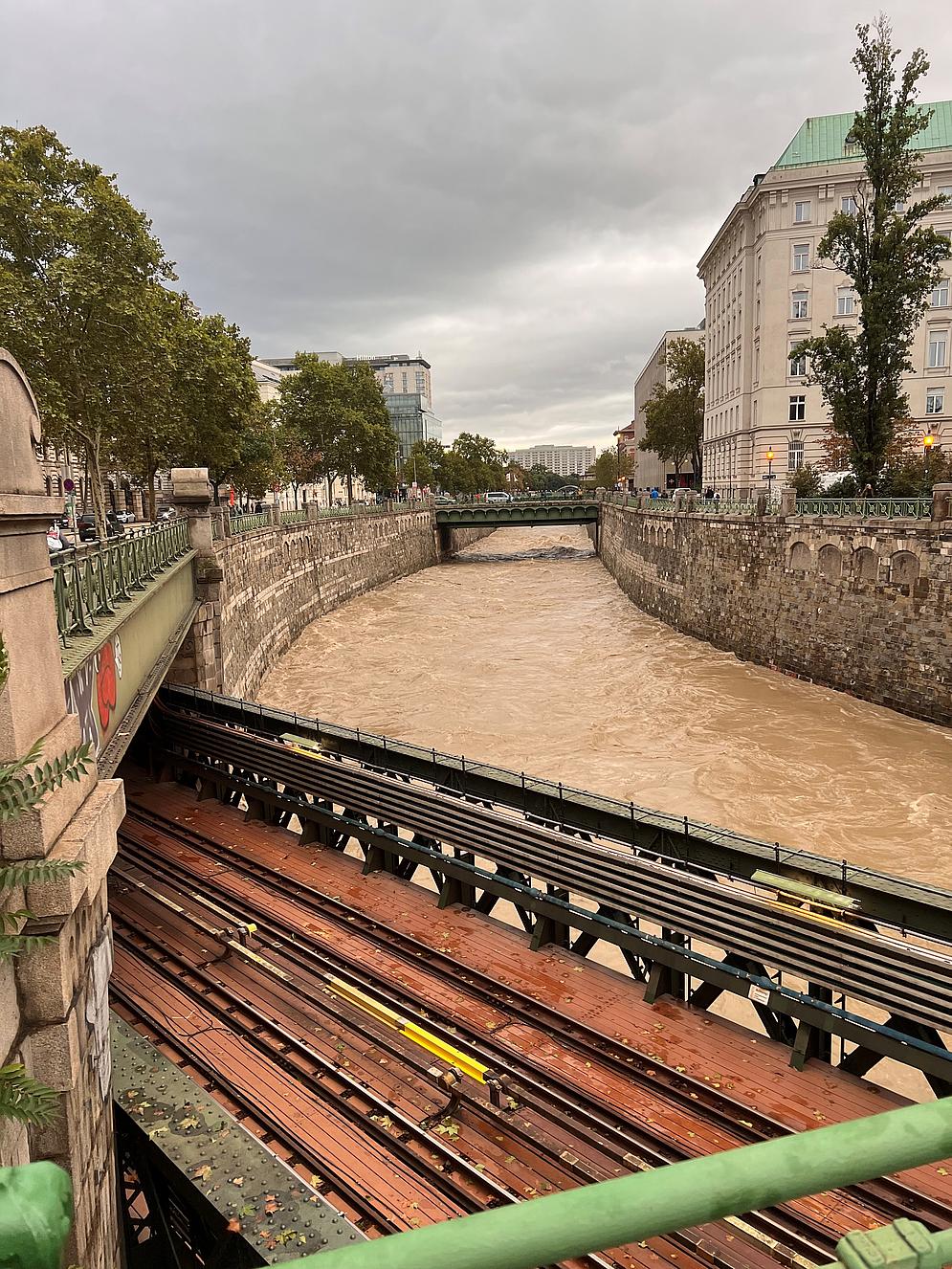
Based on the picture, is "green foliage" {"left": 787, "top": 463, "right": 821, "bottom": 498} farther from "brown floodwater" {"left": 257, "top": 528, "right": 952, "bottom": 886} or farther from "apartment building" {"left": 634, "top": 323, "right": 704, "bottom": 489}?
"apartment building" {"left": 634, "top": 323, "right": 704, "bottom": 489}

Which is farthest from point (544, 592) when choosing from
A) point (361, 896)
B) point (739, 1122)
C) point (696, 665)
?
point (739, 1122)

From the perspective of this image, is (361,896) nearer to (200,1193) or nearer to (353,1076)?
(353,1076)

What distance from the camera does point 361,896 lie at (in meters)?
12.3

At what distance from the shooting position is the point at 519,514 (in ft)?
245

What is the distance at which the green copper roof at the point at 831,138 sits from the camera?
54125 mm

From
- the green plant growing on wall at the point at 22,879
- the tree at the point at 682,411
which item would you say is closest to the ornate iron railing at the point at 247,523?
the green plant growing on wall at the point at 22,879

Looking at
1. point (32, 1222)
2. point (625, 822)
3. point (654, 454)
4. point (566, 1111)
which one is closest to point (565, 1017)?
point (566, 1111)

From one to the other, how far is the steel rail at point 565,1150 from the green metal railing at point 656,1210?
5.48 metres

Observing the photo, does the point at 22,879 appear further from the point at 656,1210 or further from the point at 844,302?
the point at 844,302

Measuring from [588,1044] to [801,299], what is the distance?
54.4 meters

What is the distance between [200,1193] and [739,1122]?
461cm

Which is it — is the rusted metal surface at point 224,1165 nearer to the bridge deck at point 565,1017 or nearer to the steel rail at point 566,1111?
the bridge deck at point 565,1017

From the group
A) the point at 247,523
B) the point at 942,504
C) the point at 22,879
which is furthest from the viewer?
the point at 247,523

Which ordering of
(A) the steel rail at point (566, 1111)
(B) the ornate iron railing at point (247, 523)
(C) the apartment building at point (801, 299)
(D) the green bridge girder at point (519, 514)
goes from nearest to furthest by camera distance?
(A) the steel rail at point (566, 1111) < (B) the ornate iron railing at point (247, 523) < (C) the apartment building at point (801, 299) < (D) the green bridge girder at point (519, 514)
